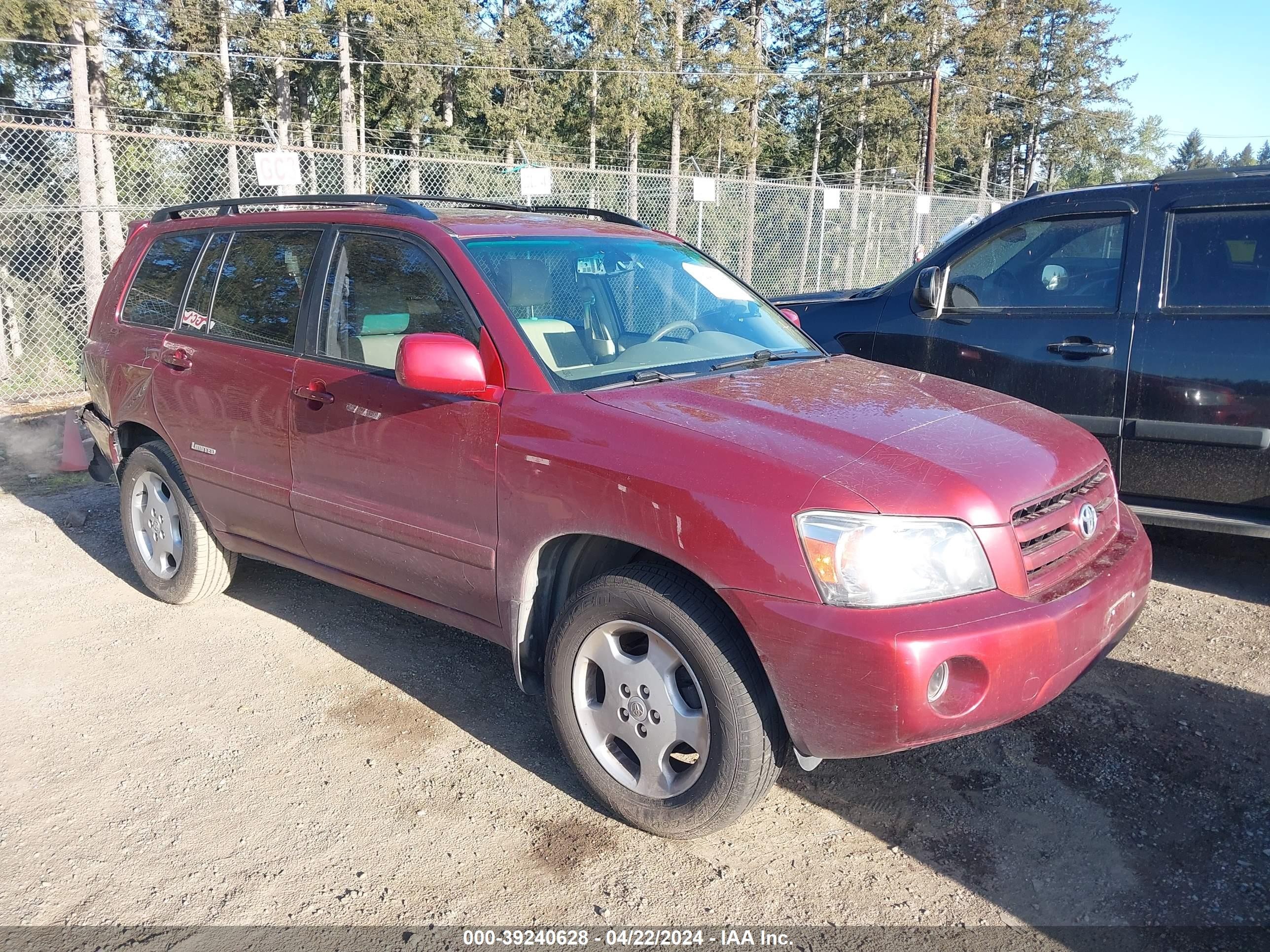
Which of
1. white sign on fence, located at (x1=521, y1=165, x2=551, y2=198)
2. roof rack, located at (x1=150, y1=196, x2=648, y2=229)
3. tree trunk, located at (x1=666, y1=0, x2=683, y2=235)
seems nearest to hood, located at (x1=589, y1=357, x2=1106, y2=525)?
roof rack, located at (x1=150, y1=196, x2=648, y2=229)

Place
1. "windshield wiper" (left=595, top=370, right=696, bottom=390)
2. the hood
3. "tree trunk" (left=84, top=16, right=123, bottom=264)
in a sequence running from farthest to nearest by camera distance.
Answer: "tree trunk" (left=84, top=16, right=123, bottom=264) < "windshield wiper" (left=595, top=370, right=696, bottom=390) < the hood

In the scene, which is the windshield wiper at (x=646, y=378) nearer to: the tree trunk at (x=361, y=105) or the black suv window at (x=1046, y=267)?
the black suv window at (x=1046, y=267)

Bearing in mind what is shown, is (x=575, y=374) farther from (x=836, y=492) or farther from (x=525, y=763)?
(x=525, y=763)

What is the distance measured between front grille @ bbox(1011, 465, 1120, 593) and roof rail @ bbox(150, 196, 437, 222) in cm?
232

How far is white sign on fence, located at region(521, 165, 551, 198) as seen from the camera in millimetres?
10273

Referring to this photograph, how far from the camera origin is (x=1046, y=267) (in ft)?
16.7

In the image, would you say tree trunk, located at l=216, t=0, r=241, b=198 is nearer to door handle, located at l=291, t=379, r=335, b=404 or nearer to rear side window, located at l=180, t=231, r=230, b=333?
rear side window, located at l=180, t=231, r=230, b=333

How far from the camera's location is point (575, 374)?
10.4ft

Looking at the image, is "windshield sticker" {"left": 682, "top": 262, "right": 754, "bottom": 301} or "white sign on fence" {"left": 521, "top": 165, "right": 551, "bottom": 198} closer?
"windshield sticker" {"left": 682, "top": 262, "right": 754, "bottom": 301}

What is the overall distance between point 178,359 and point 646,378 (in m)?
2.41

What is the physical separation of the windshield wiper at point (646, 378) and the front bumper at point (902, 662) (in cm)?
86

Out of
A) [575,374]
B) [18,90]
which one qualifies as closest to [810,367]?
[575,374]

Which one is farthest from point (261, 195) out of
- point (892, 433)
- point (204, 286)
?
point (892, 433)

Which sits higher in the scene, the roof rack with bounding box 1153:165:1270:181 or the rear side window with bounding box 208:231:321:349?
the roof rack with bounding box 1153:165:1270:181
